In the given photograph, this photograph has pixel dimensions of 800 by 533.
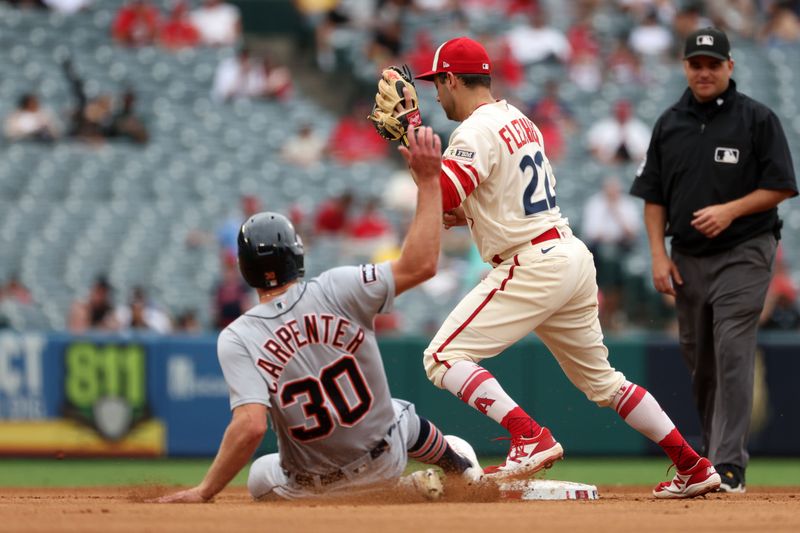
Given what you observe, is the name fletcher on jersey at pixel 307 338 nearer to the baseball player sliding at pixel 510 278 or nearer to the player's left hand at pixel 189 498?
the player's left hand at pixel 189 498

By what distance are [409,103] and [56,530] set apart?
249cm

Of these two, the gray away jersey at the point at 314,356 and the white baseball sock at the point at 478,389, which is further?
the white baseball sock at the point at 478,389

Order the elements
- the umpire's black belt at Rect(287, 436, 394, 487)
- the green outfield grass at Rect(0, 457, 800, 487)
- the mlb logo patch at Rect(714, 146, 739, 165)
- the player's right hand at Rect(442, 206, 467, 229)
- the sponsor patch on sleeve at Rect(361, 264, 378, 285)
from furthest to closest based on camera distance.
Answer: the green outfield grass at Rect(0, 457, 800, 487), the mlb logo patch at Rect(714, 146, 739, 165), the player's right hand at Rect(442, 206, 467, 229), the umpire's black belt at Rect(287, 436, 394, 487), the sponsor patch on sleeve at Rect(361, 264, 378, 285)

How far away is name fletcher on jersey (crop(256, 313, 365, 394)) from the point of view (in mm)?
5355

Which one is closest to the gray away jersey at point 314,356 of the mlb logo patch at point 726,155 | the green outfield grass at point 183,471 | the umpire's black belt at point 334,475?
the umpire's black belt at point 334,475

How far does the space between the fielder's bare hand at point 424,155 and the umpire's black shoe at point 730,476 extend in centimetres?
256

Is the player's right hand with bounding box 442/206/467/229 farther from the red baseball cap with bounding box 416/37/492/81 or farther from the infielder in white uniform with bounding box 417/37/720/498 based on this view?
the red baseball cap with bounding box 416/37/492/81

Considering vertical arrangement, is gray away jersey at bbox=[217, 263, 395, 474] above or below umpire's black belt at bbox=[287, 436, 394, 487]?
above

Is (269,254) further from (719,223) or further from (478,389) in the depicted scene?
(719,223)

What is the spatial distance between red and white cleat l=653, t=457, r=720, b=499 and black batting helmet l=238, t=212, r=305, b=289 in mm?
2039

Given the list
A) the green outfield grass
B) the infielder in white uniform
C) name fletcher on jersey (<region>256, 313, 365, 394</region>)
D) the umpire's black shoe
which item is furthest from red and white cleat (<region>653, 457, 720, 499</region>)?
the green outfield grass

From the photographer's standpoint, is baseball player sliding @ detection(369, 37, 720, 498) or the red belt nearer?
baseball player sliding @ detection(369, 37, 720, 498)

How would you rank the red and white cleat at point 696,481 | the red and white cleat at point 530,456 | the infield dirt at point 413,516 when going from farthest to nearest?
the red and white cleat at point 696,481
the red and white cleat at point 530,456
the infield dirt at point 413,516

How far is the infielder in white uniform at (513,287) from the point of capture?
5832mm
